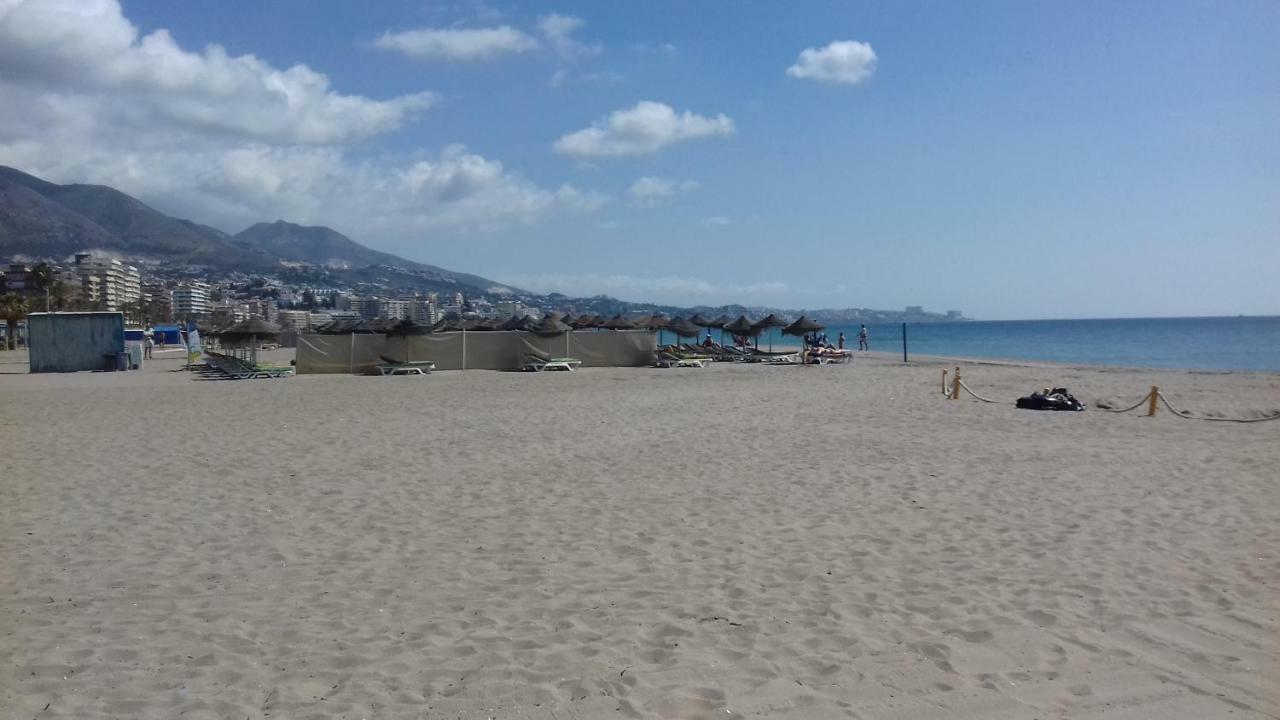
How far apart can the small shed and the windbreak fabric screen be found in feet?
24.2

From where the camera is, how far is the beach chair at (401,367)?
86.0 ft

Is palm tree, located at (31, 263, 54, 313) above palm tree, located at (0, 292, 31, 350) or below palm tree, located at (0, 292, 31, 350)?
above

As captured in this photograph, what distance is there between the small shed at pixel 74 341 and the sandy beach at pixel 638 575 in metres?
19.9

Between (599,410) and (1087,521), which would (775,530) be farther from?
(599,410)

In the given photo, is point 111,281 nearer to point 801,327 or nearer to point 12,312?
point 12,312

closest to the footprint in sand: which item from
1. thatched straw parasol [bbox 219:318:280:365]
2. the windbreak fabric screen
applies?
the windbreak fabric screen

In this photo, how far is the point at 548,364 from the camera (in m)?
27.7

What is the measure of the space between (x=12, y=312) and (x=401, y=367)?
46298 millimetres

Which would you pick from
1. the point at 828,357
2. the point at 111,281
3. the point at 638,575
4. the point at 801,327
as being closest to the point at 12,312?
the point at 801,327

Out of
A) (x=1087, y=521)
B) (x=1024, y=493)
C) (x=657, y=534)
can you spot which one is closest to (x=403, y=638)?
(x=657, y=534)

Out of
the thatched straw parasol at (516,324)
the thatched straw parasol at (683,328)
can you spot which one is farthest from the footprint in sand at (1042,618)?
the thatched straw parasol at (516,324)

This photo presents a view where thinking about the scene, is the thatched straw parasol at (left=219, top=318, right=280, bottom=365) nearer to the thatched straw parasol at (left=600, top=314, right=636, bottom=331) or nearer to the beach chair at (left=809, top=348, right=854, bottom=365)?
the thatched straw parasol at (left=600, top=314, right=636, bottom=331)

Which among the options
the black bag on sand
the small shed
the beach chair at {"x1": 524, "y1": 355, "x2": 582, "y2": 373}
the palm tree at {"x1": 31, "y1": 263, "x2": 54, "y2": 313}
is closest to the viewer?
the black bag on sand

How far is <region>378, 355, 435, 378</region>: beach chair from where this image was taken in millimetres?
26203
